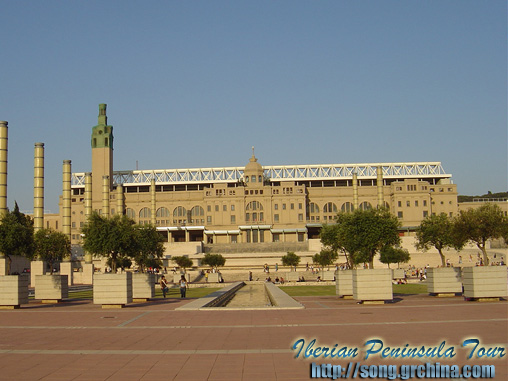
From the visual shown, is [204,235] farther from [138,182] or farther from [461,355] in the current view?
[461,355]

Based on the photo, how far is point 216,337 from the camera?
16.1 metres

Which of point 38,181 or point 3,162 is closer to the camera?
point 3,162

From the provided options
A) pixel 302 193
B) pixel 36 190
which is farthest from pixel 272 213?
pixel 36 190

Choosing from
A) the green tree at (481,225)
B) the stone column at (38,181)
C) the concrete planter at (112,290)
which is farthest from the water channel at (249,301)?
the stone column at (38,181)

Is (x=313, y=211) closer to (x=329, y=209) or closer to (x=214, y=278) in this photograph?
(x=329, y=209)

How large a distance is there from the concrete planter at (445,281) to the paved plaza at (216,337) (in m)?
4.56

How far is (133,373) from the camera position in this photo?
11.4m

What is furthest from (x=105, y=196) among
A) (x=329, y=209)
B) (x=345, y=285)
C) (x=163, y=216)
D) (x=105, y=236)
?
(x=329, y=209)

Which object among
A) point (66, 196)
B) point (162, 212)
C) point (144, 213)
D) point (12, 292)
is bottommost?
point (12, 292)

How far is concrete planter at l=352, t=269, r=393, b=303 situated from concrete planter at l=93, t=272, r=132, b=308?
1039 cm

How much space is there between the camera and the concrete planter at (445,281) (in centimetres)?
2941

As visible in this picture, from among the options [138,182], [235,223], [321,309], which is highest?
[138,182]

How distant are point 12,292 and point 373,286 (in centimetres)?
1665

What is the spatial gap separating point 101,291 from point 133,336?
436 inches
